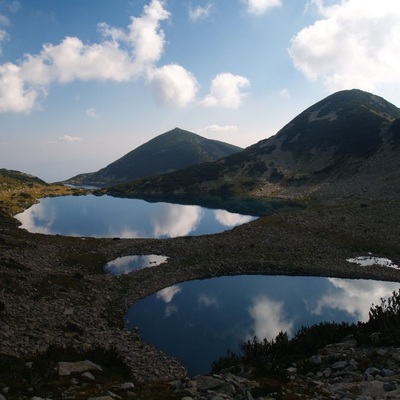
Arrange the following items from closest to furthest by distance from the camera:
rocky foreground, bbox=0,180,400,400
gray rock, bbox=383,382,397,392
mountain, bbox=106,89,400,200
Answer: gray rock, bbox=383,382,397,392, rocky foreground, bbox=0,180,400,400, mountain, bbox=106,89,400,200

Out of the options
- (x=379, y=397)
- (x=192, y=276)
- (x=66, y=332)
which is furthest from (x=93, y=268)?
(x=379, y=397)

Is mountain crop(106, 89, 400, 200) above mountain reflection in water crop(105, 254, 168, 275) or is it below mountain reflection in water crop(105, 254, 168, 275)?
above

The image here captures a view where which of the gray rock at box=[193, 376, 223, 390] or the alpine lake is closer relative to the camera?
the gray rock at box=[193, 376, 223, 390]

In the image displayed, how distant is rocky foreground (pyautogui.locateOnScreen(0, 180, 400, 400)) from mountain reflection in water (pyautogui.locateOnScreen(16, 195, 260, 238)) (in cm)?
2302

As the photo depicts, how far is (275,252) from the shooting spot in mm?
58375

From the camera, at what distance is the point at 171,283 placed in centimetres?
4866

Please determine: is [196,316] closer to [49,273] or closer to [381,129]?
[49,273]

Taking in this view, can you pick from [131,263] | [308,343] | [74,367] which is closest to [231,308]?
[131,263]

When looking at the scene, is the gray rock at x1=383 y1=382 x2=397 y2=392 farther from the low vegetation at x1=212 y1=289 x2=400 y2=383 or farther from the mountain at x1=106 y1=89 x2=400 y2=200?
the mountain at x1=106 y1=89 x2=400 y2=200

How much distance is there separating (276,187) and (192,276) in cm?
11442

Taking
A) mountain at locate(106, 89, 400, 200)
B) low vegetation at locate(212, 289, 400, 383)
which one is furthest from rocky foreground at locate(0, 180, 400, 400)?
mountain at locate(106, 89, 400, 200)

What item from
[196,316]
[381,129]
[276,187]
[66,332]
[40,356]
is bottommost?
[196,316]

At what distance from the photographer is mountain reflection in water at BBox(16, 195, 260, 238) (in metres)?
94.2

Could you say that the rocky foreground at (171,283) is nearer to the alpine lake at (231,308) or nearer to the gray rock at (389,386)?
the gray rock at (389,386)
